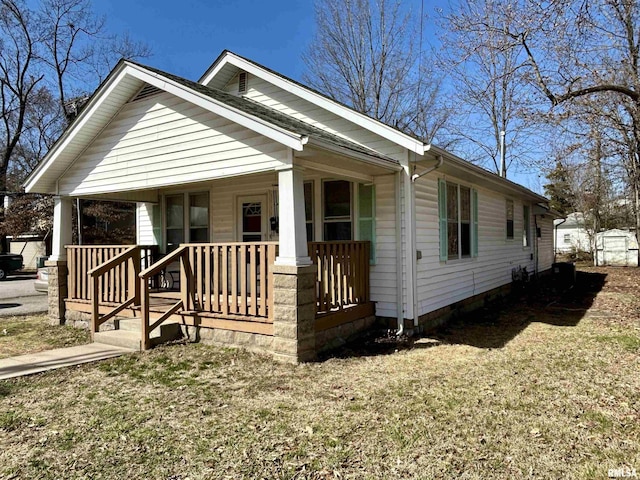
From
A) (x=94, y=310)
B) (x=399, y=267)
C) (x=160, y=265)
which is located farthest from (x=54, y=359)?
(x=399, y=267)

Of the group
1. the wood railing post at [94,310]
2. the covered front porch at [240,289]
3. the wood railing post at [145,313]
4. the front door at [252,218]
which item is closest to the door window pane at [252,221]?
the front door at [252,218]

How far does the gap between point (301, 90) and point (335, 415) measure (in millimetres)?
5728

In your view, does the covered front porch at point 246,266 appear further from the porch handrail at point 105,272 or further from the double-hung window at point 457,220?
the double-hung window at point 457,220

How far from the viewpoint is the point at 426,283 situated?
24.1 feet

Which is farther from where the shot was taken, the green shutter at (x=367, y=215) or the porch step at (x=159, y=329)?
the green shutter at (x=367, y=215)

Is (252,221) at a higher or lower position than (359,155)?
lower

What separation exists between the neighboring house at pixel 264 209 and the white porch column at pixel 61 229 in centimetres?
4

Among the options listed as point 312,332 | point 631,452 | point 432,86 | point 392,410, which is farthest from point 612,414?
point 432,86

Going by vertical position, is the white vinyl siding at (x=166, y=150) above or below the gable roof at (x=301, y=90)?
below

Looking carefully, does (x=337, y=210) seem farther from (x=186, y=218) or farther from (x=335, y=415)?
(x=335, y=415)

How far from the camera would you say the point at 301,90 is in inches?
309

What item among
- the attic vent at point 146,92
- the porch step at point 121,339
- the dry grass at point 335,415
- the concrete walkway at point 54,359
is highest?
the attic vent at point 146,92

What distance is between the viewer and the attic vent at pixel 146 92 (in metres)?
6.71

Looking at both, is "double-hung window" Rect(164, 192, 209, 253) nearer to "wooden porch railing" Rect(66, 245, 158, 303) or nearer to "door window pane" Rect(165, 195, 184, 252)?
"door window pane" Rect(165, 195, 184, 252)
